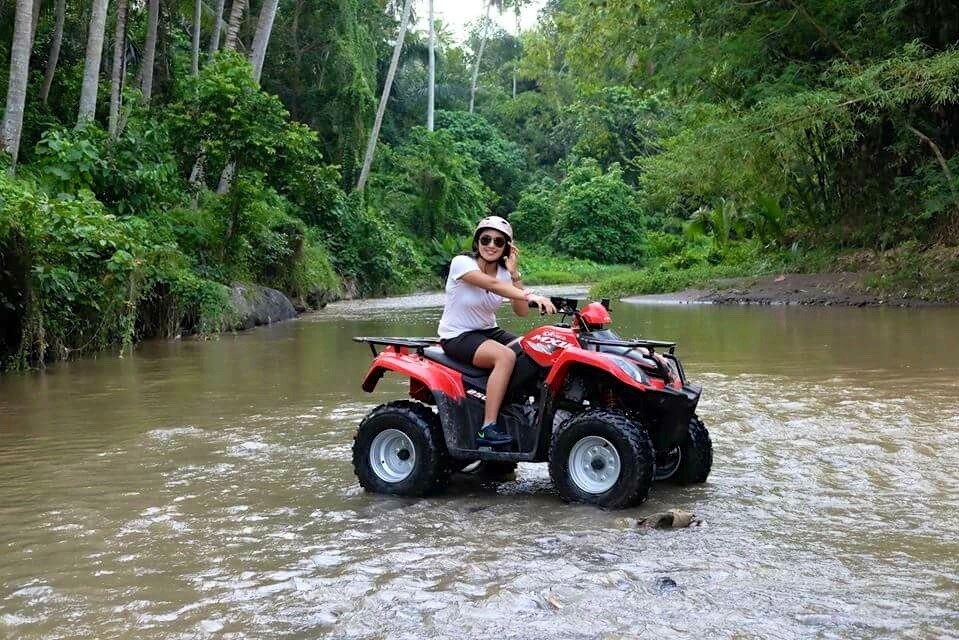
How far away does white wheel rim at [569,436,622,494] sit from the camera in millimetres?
5782

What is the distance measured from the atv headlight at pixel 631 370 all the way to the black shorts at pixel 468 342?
813 mm

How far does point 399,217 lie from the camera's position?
4406 centimetres

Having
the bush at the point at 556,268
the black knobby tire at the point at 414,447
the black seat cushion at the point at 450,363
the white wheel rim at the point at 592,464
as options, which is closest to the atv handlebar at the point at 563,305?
the black seat cushion at the point at 450,363

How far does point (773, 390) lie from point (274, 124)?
13.6 meters

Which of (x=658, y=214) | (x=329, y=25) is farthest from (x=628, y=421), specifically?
(x=658, y=214)

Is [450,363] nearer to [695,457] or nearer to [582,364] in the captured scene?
[582,364]

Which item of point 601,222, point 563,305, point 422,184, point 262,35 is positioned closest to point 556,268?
point 601,222

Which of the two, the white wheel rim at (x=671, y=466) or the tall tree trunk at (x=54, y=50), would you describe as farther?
the tall tree trunk at (x=54, y=50)

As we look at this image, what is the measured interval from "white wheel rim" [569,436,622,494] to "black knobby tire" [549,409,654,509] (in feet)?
0.08

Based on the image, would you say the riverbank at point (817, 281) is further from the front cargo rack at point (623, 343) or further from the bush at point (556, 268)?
the front cargo rack at point (623, 343)

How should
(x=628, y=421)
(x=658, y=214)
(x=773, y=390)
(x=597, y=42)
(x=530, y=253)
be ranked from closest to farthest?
1. (x=628, y=421)
2. (x=773, y=390)
3. (x=597, y=42)
4. (x=530, y=253)
5. (x=658, y=214)

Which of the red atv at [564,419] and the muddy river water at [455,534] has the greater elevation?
the red atv at [564,419]

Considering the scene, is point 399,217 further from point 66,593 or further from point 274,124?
point 66,593

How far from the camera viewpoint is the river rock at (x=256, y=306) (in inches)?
791
